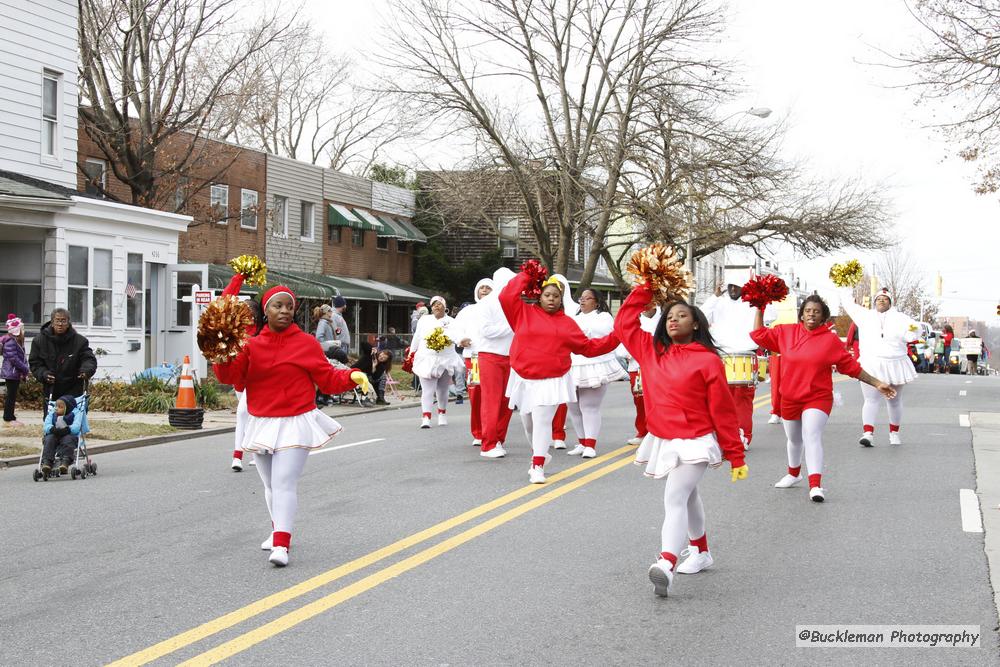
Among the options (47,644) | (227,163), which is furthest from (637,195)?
(47,644)

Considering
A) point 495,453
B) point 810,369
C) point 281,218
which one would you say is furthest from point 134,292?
point 810,369

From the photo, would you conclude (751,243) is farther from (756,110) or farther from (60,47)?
(60,47)

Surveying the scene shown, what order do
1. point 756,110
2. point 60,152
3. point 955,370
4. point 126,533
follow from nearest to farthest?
1. point 126,533
2. point 60,152
3. point 756,110
4. point 955,370

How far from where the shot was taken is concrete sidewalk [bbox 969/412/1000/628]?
757 cm

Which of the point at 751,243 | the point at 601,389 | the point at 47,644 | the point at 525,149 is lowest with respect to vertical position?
the point at 47,644

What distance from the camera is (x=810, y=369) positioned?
995 centimetres

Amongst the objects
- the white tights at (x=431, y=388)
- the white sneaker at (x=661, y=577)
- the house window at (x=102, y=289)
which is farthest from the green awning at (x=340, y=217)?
the white sneaker at (x=661, y=577)

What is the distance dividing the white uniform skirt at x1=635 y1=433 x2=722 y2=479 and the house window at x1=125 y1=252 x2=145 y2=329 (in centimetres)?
1842

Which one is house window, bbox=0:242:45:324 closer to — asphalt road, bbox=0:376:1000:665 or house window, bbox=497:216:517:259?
asphalt road, bbox=0:376:1000:665

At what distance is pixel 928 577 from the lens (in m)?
7.00

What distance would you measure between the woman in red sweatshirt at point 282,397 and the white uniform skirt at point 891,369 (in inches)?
364

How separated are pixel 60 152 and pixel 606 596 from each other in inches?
784

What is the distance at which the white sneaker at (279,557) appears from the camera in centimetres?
718

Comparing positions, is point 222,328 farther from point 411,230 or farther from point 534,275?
point 411,230
